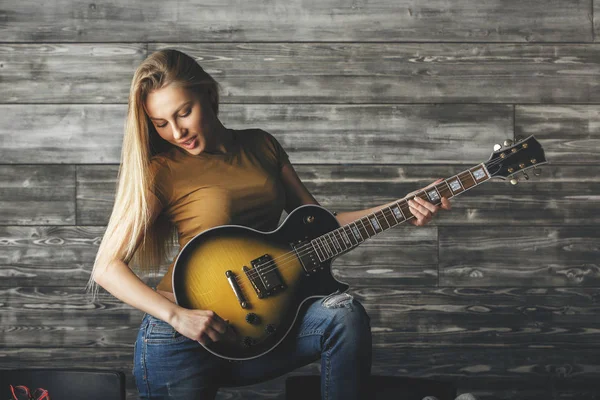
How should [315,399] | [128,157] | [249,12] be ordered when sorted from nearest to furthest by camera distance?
[128,157]
[315,399]
[249,12]

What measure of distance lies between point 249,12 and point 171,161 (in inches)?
34.9

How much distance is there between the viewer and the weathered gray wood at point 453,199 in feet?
7.09

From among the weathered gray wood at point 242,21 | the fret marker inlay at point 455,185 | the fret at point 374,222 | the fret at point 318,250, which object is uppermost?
the weathered gray wood at point 242,21

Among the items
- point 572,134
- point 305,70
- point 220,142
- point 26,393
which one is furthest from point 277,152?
point 572,134

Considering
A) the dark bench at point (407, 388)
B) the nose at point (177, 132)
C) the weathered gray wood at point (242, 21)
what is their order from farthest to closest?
the weathered gray wood at point (242, 21) < the dark bench at point (407, 388) < the nose at point (177, 132)

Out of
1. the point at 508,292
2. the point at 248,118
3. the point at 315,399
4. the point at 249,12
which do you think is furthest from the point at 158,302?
the point at 508,292

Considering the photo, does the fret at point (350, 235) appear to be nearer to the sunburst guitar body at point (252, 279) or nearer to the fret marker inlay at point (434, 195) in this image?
the sunburst guitar body at point (252, 279)

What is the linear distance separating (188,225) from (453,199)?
1077 millimetres

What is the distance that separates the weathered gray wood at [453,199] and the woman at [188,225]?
0.63 metres

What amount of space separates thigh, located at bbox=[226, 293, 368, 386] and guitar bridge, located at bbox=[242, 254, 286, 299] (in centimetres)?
9

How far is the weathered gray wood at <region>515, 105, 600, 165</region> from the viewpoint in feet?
7.17

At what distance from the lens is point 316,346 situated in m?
1.38

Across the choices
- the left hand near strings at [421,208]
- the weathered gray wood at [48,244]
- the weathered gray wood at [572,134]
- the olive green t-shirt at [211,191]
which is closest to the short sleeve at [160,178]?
the olive green t-shirt at [211,191]

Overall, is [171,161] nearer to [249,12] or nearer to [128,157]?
[128,157]
